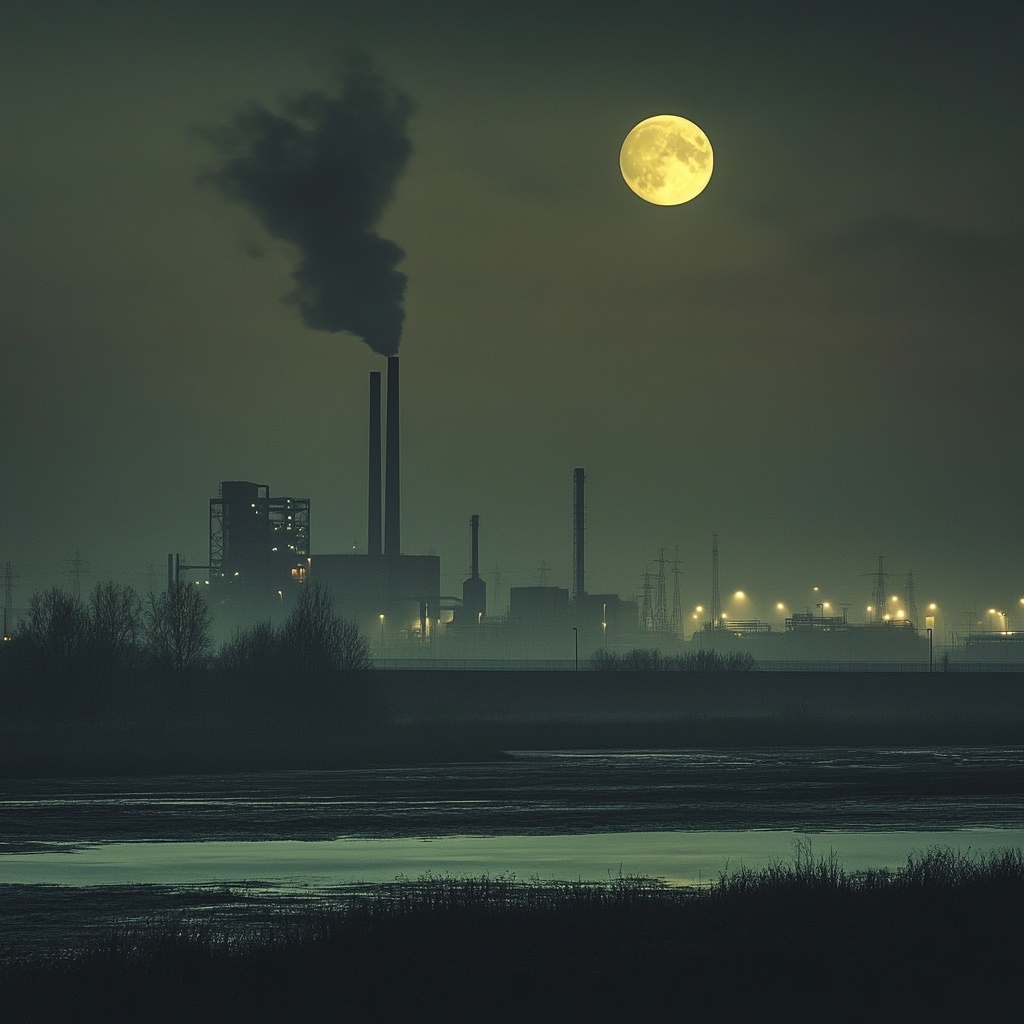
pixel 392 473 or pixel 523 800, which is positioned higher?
pixel 392 473

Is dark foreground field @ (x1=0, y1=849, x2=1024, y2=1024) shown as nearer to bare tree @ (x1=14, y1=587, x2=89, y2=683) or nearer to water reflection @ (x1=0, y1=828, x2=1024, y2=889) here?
water reflection @ (x1=0, y1=828, x2=1024, y2=889)

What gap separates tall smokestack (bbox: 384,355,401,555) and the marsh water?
45.0 meters

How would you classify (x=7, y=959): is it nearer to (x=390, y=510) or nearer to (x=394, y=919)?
(x=394, y=919)

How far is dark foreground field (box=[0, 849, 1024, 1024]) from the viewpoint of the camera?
1113 cm

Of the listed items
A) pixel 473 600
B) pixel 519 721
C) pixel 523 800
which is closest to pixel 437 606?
pixel 473 600

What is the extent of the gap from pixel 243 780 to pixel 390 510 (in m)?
52.6

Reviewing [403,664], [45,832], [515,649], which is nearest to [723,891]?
[45,832]

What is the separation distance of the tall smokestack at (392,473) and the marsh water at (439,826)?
148 ft

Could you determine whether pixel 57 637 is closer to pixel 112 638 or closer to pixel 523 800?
pixel 112 638

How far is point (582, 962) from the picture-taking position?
12.7m

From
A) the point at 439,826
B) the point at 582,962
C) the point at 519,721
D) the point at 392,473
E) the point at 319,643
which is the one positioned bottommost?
the point at 519,721

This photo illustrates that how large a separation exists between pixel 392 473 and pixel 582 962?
7596 cm

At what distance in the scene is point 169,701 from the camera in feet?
206

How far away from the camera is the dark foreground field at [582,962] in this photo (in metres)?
11.1
